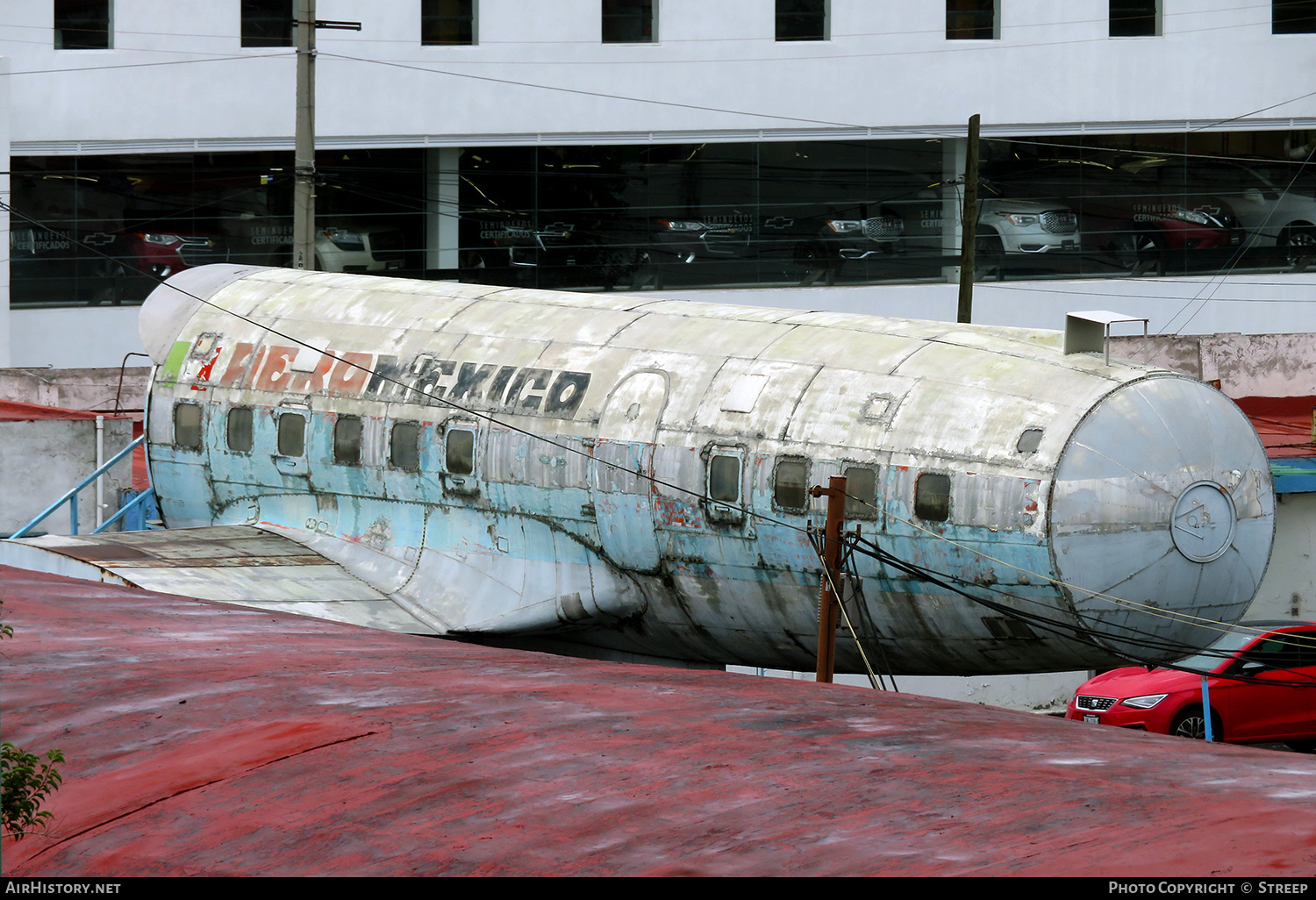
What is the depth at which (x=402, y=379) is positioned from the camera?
64.2 ft

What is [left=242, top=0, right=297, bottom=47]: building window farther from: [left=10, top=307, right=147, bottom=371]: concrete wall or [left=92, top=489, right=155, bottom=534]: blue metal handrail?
[left=92, top=489, right=155, bottom=534]: blue metal handrail

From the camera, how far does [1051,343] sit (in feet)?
53.9

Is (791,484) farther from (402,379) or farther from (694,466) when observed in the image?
(402,379)

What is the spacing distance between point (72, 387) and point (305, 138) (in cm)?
706

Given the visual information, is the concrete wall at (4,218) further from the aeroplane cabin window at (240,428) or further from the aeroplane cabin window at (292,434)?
the aeroplane cabin window at (292,434)

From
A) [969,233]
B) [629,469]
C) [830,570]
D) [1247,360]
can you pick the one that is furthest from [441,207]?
[830,570]

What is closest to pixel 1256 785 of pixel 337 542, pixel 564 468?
pixel 564 468

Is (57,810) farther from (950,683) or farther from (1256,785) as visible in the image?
(950,683)

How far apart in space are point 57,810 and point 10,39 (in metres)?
37.1

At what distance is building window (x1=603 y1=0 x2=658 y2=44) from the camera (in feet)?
142

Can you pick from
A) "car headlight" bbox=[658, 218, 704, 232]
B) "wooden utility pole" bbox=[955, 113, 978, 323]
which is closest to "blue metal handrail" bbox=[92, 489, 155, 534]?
"wooden utility pole" bbox=[955, 113, 978, 323]

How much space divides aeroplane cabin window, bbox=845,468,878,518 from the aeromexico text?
3.73 m

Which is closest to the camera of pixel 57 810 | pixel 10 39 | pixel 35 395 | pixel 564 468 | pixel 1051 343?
pixel 57 810
